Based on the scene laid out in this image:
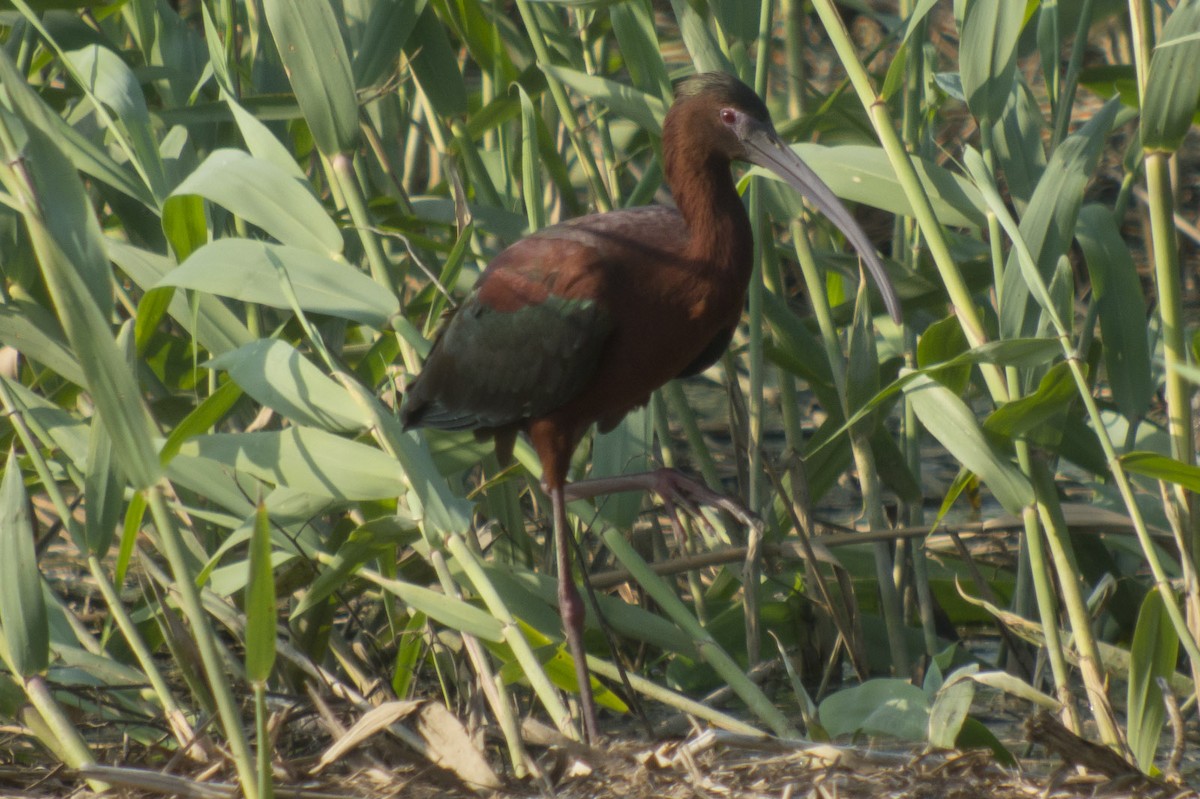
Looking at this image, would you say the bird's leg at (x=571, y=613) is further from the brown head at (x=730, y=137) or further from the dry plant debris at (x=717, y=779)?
the brown head at (x=730, y=137)

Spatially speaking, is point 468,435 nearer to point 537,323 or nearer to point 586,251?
point 537,323

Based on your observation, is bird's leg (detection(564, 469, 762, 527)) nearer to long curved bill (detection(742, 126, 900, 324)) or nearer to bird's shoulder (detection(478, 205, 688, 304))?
bird's shoulder (detection(478, 205, 688, 304))

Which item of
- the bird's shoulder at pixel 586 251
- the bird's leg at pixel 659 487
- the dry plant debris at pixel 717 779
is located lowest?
the dry plant debris at pixel 717 779

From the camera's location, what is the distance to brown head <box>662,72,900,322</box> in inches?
99.1

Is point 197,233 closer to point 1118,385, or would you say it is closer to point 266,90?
point 266,90

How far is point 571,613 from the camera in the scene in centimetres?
282

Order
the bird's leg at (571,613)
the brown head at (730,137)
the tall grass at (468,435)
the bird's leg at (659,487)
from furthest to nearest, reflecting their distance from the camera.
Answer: the bird's leg at (659,487), the bird's leg at (571,613), the brown head at (730,137), the tall grass at (468,435)

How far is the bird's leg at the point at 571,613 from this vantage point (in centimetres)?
270

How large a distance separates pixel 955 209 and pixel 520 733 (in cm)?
126

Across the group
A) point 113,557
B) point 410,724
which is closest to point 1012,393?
point 410,724

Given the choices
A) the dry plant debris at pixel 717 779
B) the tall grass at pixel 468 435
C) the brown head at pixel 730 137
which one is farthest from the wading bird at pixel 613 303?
the dry plant debris at pixel 717 779

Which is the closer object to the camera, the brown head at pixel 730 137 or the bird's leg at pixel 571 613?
the brown head at pixel 730 137

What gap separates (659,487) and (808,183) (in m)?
0.74

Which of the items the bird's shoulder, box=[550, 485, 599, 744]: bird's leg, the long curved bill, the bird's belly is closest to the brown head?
the long curved bill
